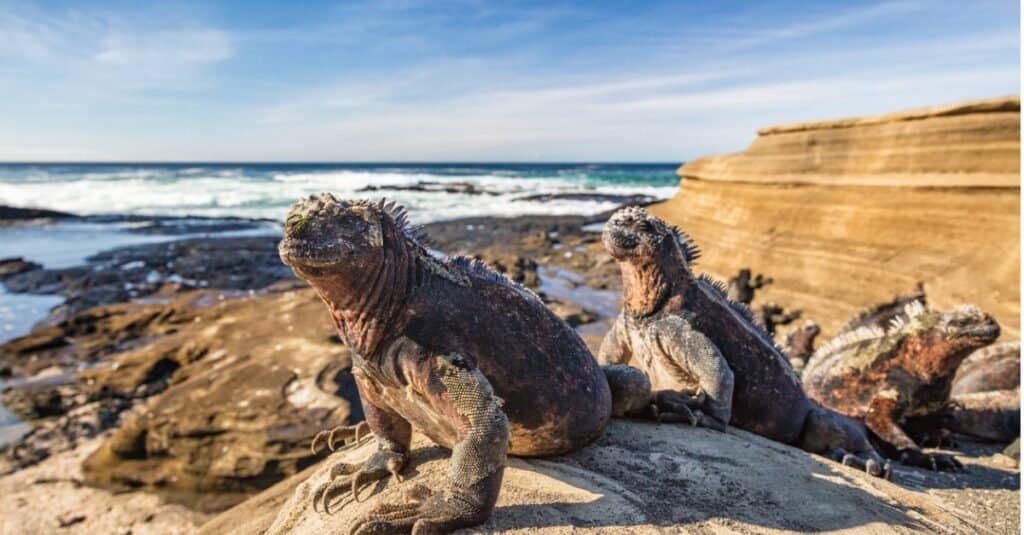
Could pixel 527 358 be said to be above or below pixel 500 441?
above

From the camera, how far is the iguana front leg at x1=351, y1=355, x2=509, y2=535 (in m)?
2.33

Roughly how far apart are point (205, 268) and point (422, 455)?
58.0 ft

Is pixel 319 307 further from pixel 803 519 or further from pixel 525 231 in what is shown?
pixel 525 231

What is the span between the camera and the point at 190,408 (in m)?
7.01

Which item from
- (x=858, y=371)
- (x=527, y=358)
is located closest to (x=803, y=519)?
(x=527, y=358)

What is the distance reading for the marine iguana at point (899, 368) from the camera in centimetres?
500

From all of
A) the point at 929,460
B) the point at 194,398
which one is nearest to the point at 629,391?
the point at 929,460

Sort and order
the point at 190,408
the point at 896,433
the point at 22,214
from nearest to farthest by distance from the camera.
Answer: the point at 896,433, the point at 190,408, the point at 22,214

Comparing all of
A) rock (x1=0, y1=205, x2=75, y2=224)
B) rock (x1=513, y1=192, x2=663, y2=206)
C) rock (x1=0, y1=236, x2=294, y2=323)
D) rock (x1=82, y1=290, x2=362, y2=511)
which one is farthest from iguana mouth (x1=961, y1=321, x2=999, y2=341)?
rock (x1=0, y1=205, x2=75, y2=224)

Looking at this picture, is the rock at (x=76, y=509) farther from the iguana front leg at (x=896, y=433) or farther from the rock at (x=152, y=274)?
the rock at (x=152, y=274)

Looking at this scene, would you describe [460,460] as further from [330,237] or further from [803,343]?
[803,343]

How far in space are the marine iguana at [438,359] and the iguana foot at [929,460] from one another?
2.72 m

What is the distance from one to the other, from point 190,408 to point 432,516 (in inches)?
222

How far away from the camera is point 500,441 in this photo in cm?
241
